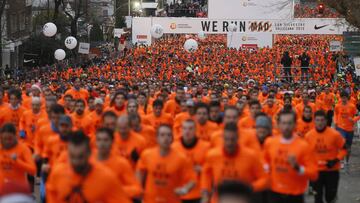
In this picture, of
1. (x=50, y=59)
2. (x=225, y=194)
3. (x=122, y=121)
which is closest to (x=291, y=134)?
(x=122, y=121)

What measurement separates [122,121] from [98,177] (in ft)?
8.86

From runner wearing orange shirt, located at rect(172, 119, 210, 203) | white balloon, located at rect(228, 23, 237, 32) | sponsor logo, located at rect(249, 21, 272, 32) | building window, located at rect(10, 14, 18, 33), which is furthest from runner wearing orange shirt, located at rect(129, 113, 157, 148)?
building window, located at rect(10, 14, 18, 33)

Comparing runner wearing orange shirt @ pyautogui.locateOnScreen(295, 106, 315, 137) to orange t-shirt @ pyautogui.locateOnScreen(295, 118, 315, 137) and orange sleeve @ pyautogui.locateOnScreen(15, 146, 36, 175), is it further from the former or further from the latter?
orange sleeve @ pyautogui.locateOnScreen(15, 146, 36, 175)

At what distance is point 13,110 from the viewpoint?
13781 mm

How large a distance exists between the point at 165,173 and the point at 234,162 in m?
0.71

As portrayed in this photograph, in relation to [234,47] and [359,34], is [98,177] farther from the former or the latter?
[234,47]

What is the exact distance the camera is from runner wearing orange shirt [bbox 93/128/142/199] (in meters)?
7.34

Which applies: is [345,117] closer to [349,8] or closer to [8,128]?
[8,128]

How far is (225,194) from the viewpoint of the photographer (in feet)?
14.5

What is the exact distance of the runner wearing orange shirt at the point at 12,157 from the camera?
30.1 feet

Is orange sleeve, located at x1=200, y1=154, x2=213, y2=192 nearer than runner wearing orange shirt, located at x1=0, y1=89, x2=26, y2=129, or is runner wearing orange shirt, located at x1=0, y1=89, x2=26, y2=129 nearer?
orange sleeve, located at x1=200, y1=154, x2=213, y2=192

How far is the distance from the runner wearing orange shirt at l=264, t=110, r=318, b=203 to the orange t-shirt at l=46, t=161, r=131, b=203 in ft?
8.24

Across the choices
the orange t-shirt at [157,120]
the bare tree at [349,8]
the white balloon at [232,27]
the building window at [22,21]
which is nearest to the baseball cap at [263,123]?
the orange t-shirt at [157,120]

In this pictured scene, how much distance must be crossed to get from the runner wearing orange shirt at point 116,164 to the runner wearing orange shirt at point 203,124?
339 cm
